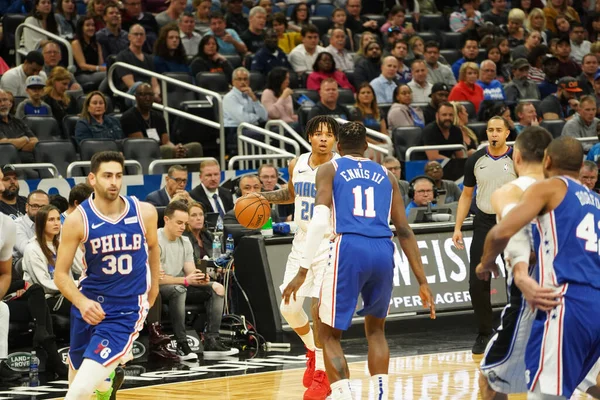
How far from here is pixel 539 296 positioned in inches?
219

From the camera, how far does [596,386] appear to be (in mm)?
6145

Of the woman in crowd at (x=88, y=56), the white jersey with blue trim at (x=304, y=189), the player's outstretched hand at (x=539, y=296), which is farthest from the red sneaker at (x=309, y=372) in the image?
the woman in crowd at (x=88, y=56)

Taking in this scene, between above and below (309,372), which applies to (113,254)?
above

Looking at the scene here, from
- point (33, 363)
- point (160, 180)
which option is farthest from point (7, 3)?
point (33, 363)

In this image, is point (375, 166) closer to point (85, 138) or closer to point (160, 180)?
point (160, 180)

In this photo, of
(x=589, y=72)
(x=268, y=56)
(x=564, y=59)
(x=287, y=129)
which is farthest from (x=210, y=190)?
(x=564, y=59)

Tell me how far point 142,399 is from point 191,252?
284cm

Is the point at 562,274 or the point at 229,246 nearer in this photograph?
the point at 562,274

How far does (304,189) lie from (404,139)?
712cm

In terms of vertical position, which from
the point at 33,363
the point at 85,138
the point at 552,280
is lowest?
the point at 33,363

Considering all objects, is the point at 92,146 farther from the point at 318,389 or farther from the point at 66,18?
the point at 318,389

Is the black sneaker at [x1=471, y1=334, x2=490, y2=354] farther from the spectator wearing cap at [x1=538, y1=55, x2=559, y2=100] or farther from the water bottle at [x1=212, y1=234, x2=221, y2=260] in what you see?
the spectator wearing cap at [x1=538, y1=55, x2=559, y2=100]

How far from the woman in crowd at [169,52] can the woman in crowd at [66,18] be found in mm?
1363

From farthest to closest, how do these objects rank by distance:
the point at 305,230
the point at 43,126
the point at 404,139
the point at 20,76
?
1. the point at 404,139
2. the point at 20,76
3. the point at 43,126
4. the point at 305,230
